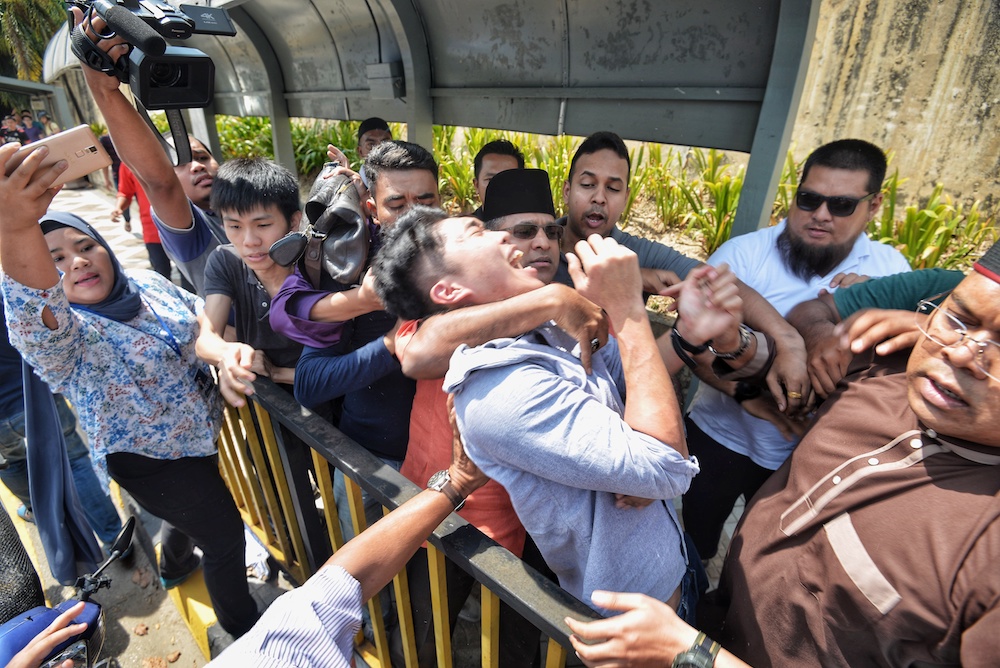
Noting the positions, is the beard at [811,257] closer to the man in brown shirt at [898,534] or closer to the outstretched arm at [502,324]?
the man in brown shirt at [898,534]

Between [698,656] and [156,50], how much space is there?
244cm

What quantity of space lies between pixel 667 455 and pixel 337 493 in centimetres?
150

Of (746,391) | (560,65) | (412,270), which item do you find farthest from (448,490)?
(560,65)

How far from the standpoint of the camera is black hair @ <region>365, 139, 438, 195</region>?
7.45 ft

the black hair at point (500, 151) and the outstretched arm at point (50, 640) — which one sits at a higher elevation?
the black hair at point (500, 151)

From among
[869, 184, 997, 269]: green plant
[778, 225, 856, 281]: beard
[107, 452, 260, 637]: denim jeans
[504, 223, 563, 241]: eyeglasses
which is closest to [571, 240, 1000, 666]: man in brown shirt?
[778, 225, 856, 281]: beard

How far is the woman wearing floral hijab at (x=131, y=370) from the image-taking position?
5.34 feet

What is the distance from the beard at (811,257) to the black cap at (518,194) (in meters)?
1.12

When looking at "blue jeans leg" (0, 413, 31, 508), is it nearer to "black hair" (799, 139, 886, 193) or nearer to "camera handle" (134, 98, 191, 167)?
"camera handle" (134, 98, 191, 167)

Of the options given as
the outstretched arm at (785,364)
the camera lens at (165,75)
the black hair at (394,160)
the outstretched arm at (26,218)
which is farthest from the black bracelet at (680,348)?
the camera lens at (165,75)

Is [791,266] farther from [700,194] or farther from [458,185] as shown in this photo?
[458,185]

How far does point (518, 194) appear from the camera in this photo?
6.95 ft

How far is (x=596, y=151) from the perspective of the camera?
2486 mm

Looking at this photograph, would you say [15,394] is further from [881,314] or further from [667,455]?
[881,314]
